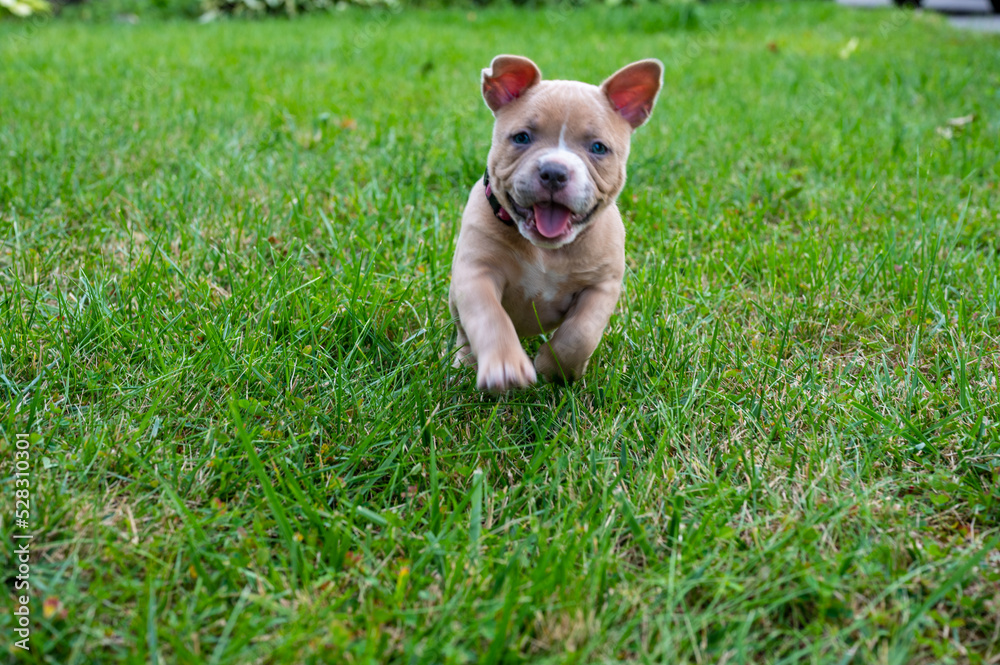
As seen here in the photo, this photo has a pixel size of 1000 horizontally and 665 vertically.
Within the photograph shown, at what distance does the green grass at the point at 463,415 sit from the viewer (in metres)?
1.73

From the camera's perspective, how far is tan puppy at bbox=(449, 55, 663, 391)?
7.80 ft

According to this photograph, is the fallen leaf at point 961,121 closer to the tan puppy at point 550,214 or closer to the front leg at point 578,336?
the tan puppy at point 550,214

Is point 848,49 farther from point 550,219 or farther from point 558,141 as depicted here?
point 550,219

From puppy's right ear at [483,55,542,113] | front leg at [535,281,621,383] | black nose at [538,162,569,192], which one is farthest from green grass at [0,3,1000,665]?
puppy's right ear at [483,55,542,113]

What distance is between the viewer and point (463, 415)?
8.41 feet

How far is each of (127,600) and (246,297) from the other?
1.31 m

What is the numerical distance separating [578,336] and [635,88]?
87 centimetres

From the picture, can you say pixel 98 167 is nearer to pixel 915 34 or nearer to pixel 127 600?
pixel 127 600

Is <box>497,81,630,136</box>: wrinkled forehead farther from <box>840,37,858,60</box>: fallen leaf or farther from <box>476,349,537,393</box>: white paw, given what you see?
<box>840,37,858,60</box>: fallen leaf

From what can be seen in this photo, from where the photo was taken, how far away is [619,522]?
2039 millimetres

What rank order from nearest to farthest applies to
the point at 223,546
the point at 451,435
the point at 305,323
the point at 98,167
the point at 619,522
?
the point at 223,546
the point at 619,522
the point at 451,435
the point at 305,323
the point at 98,167

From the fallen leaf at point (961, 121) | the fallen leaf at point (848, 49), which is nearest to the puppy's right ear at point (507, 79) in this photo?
the fallen leaf at point (961, 121)

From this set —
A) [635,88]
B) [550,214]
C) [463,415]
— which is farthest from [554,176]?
[463,415]

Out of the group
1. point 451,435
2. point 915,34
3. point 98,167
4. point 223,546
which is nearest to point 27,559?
point 223,546
